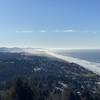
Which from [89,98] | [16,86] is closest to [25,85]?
[16,86]

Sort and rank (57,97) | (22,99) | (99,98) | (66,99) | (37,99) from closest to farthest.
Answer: (22,99) < (37,99) < (66,99) < (57,97) < (99,98)

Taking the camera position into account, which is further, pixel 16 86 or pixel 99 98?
pixel 99 98

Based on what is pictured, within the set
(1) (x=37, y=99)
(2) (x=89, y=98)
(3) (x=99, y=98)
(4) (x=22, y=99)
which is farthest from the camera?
(3) (x=99, y=98)

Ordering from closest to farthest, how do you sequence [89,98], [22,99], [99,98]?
[22,99], [89,98], [99,98]

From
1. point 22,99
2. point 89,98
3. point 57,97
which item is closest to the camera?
point 22,99

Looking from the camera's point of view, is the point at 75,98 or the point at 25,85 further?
Answer: the point at 75,98

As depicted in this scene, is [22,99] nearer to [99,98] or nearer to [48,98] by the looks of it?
[48,98]

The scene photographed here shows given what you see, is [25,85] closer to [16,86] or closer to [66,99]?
[16,86]

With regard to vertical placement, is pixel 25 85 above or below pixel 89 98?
above

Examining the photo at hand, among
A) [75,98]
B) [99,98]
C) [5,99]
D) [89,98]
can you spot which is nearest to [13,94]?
[5,99]
